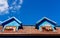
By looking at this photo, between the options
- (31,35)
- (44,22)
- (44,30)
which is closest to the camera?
(31,35)

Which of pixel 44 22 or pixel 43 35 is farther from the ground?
pixel 44 22

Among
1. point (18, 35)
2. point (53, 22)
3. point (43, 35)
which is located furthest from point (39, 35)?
point (53, 22)

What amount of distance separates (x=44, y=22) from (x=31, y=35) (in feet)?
4.34

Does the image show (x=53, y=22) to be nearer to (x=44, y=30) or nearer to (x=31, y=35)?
(x=44, y=30)

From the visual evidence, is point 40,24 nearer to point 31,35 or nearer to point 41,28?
point 41,28

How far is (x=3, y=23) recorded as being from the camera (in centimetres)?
880

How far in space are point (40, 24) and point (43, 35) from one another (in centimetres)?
107

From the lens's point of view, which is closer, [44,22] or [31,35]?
[31,35]

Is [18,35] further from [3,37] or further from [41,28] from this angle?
[41,28]

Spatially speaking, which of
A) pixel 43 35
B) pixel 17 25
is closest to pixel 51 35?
pixel 43 35

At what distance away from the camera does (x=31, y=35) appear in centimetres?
779

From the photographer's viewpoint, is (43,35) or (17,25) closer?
(43,35)

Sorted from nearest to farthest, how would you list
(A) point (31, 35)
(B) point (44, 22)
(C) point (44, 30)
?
1. (A) point (31, 35)
2. (C) point (44, 30)
3. (B) point (44, 22)

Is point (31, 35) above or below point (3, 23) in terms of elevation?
below
